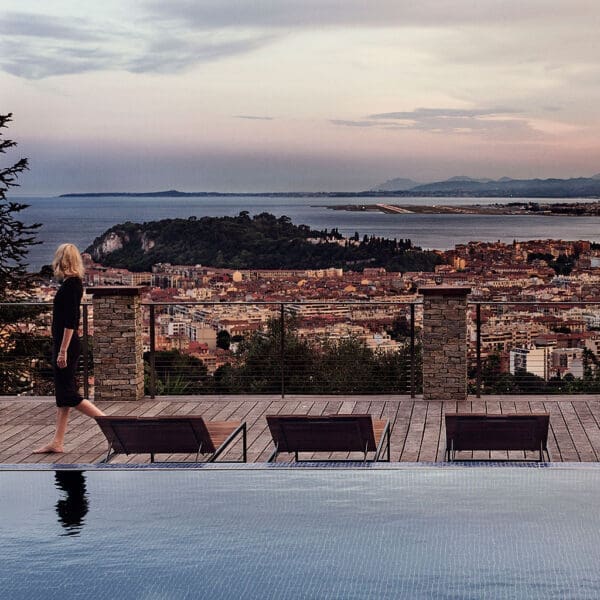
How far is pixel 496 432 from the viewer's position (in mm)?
6254

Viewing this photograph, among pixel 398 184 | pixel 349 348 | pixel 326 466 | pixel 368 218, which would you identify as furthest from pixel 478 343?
pixel 368 218

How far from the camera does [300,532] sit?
4598mm

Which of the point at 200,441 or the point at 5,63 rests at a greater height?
the point at 5,63

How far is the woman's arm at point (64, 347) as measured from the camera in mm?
7246

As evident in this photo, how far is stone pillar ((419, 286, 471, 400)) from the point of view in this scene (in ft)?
31.4

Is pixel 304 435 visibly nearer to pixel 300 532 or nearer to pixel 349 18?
pixel 300 532

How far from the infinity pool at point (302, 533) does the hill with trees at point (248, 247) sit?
106ft

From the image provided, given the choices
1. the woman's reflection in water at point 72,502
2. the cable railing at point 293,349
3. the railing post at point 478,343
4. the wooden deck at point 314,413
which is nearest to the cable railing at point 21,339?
the cable railing at point 293,349

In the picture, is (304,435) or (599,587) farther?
(304,435)

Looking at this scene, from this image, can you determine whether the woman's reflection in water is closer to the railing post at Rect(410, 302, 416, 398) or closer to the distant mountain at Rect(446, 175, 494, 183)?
the railing post at Rect(410, 302, 416, 398)

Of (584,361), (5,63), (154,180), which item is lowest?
(584,361)

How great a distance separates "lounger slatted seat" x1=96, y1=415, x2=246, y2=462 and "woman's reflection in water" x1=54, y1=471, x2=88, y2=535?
79 cm

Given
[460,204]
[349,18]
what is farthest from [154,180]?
[349,18]

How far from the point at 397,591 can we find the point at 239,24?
32.3 m
